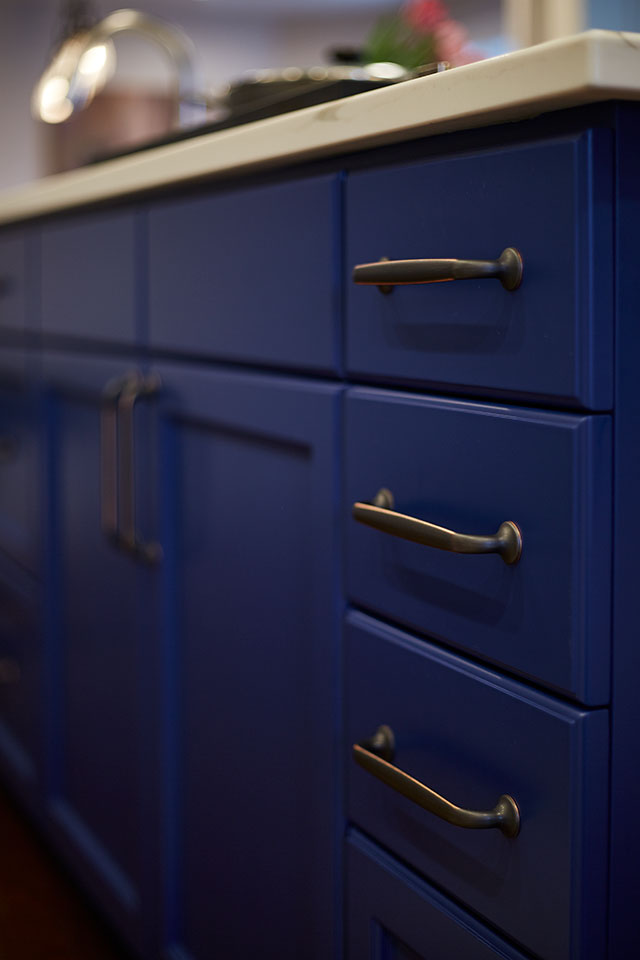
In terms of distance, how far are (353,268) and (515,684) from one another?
30 centimetres

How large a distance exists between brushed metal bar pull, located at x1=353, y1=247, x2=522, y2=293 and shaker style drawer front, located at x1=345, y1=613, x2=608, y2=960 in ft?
0.73

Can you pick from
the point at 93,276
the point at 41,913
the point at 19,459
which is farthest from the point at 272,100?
the point at 41,913

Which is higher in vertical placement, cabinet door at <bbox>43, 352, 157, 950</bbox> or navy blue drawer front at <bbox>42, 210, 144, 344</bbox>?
navy blue drawer front at <bbox>42, 210, 144, 344</bbox>

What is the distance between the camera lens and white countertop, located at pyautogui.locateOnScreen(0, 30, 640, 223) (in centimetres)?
50

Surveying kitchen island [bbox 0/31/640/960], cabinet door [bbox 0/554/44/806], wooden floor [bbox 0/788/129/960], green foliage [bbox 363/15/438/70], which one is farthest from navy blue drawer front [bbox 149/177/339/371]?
wooden floor [bbox 0/788/129/960]

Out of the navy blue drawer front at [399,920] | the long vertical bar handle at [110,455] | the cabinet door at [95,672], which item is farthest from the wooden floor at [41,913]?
the navy blue drawer front at [399,920]

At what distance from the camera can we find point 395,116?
64 cm

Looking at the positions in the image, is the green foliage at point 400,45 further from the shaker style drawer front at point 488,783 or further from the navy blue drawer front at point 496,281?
the shaker style drawer front at point 488,783

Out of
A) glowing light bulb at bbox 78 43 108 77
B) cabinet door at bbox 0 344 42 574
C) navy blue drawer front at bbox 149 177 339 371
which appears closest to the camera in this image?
navy blue drawer front at bbox 149 177 339 371

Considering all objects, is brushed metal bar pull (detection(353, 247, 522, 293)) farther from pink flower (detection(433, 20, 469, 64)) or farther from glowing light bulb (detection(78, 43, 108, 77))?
glowing light bulb (detection(78, 43, 108, 77))

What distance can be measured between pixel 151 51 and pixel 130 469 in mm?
7310

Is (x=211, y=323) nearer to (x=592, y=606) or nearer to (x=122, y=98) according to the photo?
(x=592, y=606)

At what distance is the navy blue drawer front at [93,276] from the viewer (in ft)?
3.59

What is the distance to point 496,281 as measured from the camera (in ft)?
1.91
